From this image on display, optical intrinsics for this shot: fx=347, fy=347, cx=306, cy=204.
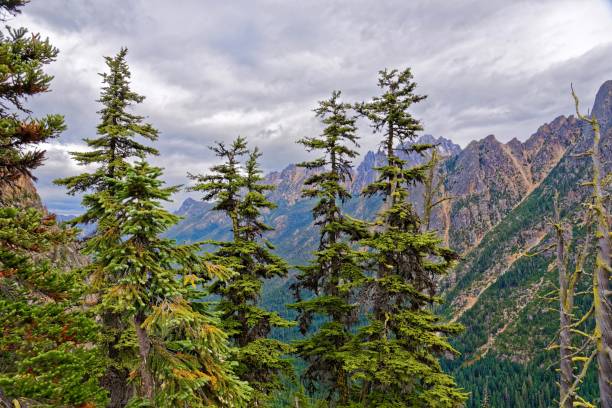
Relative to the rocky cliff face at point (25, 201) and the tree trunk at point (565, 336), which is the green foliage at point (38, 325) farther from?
the tree trunk at point (565, 336)

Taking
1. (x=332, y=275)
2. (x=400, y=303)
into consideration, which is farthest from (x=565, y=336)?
(x=332, y=275)

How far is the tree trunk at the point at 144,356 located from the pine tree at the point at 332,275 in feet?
35.2

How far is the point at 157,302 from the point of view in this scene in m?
8.49

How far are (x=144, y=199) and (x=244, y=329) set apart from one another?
1240 centimetres

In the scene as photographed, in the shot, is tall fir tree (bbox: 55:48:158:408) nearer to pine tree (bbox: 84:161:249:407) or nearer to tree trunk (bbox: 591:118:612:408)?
pine tree (bbox: 84:161:249:407)

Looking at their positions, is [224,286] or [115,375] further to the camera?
[224,286]

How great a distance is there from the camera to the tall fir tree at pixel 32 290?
6273 millimetres

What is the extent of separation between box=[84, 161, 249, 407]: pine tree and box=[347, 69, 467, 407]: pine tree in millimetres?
7757

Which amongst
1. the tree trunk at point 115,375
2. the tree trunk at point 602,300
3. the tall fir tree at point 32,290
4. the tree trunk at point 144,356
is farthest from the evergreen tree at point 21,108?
the tree trunk at point 602,300

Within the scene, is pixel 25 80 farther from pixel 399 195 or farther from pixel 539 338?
pixel 539 338

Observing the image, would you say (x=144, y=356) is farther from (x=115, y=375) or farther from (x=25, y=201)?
(x=115, y=375)

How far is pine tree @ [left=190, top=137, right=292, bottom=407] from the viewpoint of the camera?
1766 centimetres

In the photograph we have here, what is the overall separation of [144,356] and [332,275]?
40.6 feet

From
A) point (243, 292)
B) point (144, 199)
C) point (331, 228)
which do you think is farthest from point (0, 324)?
point (331, 228)
